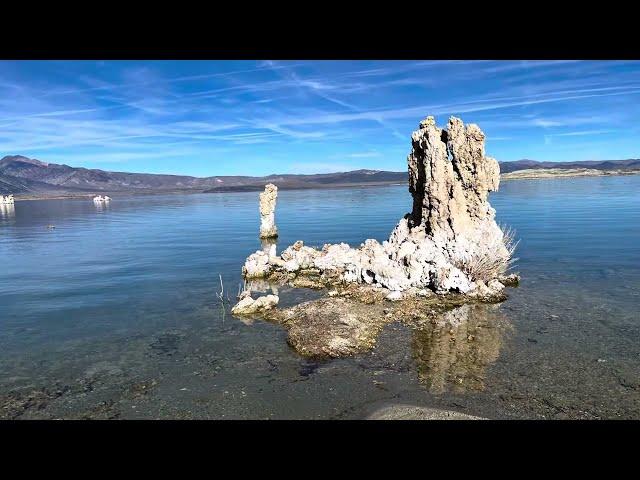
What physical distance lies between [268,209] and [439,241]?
27.0m

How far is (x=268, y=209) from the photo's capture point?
48.5 metres

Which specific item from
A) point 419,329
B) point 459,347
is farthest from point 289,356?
point 459,347

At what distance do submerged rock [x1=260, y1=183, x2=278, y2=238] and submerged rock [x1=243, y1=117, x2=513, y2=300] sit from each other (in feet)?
57.2

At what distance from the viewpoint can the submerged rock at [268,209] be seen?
4653 centimetres

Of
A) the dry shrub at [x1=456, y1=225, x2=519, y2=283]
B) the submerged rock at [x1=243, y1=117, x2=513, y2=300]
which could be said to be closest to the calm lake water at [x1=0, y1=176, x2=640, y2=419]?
the dry shrub at [x1=456, y1=225, x2=519, y2=283]

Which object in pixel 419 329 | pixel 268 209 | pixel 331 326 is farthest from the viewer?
pixel 268 209

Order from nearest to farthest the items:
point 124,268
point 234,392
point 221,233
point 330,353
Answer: point 234,392, point 330,353, point 124,268, point 221,233

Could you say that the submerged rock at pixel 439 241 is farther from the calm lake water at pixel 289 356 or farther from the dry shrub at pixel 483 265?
the calm lake water at pixel 289 356

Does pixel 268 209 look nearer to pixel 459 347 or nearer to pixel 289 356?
pixel 289 356
